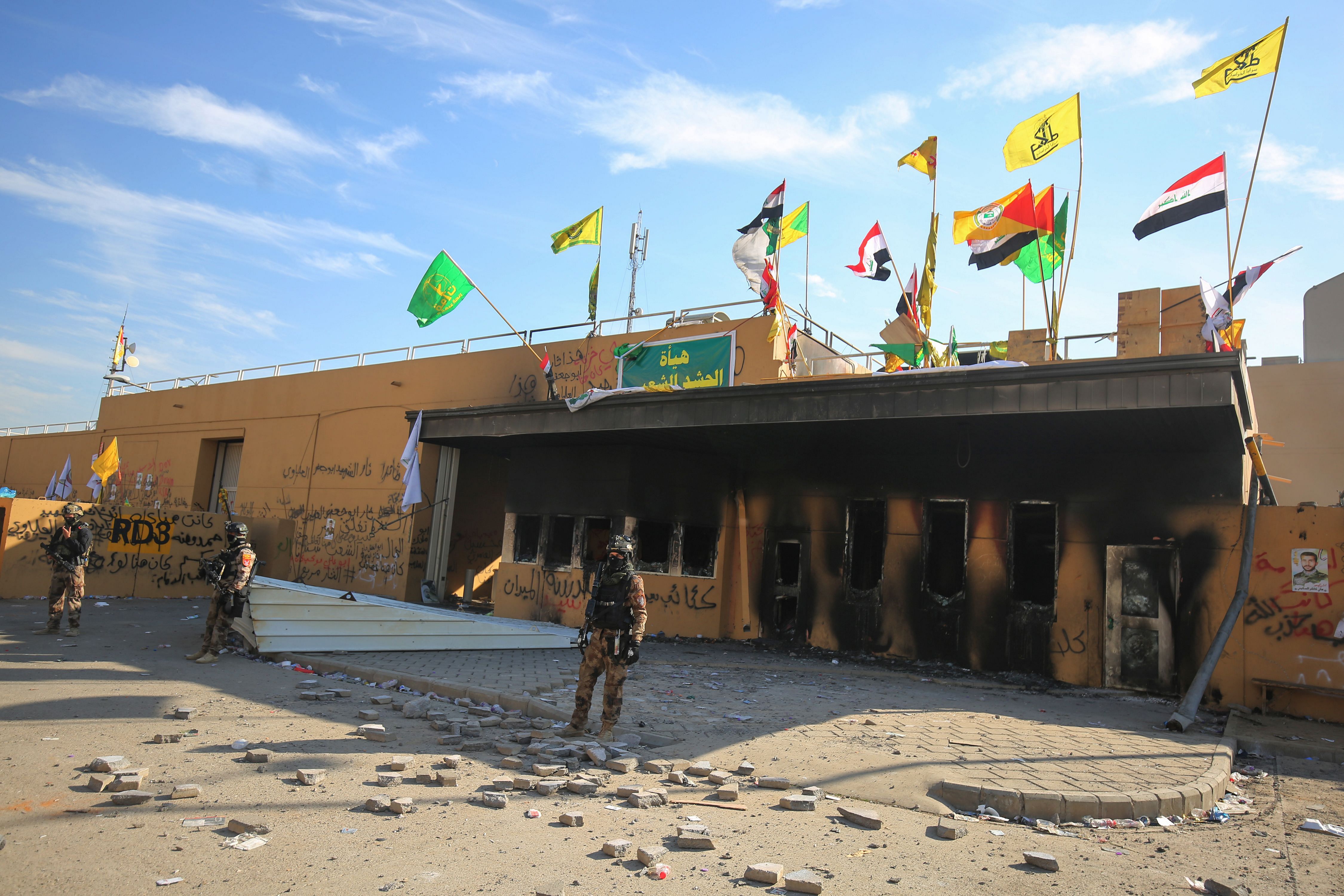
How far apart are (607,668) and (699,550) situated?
890 centimetres

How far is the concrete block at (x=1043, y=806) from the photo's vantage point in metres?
5.36

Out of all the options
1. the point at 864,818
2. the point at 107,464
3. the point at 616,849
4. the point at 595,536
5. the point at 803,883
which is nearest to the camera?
the point at 803,883

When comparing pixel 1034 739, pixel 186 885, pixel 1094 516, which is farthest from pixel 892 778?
pixel 1094 516

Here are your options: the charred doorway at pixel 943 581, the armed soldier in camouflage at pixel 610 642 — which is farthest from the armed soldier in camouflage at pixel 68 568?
the charred doorway at pixel 943 581

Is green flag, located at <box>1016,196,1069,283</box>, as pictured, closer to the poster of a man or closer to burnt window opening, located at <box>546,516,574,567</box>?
the poster of a man

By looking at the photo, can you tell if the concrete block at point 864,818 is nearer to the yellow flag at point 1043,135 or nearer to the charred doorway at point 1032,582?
the charred doorway at point 1032,582

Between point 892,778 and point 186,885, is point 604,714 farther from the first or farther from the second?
point 186,885

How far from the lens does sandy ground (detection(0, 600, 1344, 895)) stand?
380cm

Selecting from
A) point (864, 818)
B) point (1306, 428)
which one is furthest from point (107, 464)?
point (1306, 428)

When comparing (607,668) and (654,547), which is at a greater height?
(654,547)

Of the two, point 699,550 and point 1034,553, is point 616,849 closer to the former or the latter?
point 1034,553

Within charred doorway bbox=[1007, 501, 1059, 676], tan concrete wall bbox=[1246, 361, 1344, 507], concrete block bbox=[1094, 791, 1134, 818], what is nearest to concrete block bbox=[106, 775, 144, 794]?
concrete block bbox=[1094, 791, 1134, 818]

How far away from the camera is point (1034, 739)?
7.49 metres

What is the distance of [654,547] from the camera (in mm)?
15391
